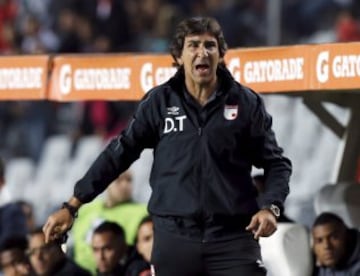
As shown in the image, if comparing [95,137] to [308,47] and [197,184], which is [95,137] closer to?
[308,47]

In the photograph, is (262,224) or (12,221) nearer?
(262,224)

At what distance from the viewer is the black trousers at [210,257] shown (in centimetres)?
698

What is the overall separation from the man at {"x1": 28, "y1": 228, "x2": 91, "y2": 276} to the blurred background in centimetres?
307

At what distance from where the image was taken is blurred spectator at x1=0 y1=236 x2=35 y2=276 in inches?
422

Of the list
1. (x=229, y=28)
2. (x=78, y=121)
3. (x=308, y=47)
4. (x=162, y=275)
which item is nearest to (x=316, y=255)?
(x=308, y=47)

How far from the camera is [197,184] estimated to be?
6.95 metres

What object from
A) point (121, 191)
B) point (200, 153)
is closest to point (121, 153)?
point (200, 153)

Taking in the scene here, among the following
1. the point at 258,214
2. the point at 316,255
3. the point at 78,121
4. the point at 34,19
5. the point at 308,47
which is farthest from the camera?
the point at 34,19

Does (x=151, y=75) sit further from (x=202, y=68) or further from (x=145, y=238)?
(x=202, y=68)

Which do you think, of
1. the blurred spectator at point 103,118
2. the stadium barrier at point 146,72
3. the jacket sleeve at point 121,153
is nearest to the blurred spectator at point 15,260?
the stadium barrier at point 146,72

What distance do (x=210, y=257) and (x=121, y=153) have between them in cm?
66

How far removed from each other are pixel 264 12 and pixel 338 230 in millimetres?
7355

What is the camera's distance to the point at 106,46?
17516 millimetres

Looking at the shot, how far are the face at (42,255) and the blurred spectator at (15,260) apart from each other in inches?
2.3
